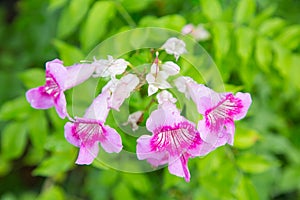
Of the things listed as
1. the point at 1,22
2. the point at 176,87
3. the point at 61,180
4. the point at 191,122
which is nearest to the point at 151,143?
the point at 191,122

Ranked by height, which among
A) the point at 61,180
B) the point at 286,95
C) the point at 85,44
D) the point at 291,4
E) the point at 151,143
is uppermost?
the point at 151,143

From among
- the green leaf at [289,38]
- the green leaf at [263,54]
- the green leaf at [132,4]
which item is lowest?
the green leaf at [289,38]

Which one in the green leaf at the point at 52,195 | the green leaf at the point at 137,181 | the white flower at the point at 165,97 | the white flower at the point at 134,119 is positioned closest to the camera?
the white flower at the point at 165,97

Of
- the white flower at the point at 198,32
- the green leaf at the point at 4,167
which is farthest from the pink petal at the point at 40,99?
the green leaf at the point at 4,167

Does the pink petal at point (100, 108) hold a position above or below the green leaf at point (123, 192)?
above

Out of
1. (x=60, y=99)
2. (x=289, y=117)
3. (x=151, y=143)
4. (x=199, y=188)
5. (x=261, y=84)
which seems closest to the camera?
(x=151, y=143)

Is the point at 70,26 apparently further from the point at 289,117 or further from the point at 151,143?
the point at 289,117

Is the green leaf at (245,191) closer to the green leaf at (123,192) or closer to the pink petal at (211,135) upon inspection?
the green leaf at (123,192)
